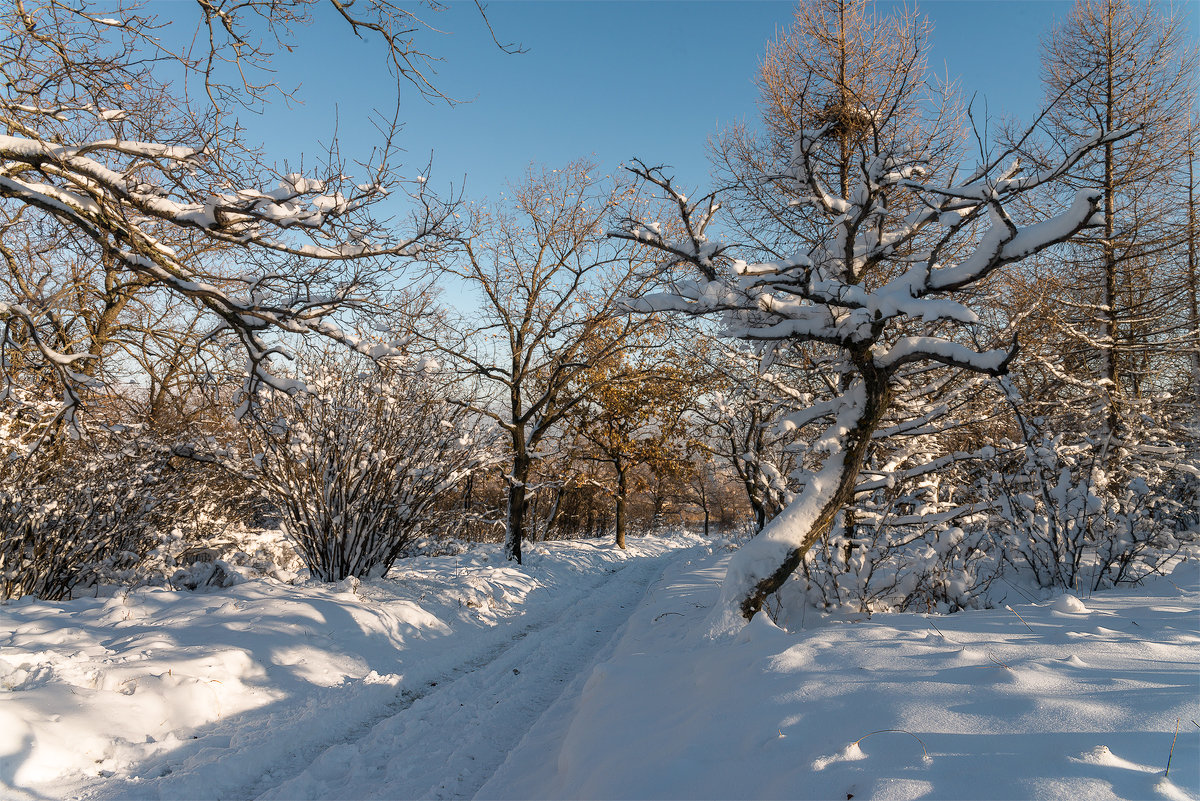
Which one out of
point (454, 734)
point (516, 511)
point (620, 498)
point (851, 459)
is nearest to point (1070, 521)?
point (851, 459)

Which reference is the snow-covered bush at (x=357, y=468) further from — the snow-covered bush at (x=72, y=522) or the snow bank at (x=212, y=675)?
the snow-covered bush at (x=72, y=522)

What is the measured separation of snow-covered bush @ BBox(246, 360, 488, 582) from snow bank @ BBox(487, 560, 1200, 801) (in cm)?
474

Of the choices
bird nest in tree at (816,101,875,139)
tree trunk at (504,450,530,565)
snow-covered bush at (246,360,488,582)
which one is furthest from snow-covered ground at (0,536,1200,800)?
tree trunk at (504,450,530,565)

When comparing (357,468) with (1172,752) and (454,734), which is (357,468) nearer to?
(454,734)

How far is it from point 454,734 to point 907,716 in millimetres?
2935

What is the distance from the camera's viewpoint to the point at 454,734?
12.6 ft

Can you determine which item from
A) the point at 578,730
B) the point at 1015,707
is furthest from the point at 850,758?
the point at 578,730

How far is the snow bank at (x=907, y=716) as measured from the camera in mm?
1815

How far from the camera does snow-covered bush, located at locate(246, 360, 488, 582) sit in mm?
7270

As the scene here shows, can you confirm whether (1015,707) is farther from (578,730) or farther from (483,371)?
(483,371)

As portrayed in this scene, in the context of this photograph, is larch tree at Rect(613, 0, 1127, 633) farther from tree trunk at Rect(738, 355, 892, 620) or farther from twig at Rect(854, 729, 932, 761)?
twig at Rect(854, 729, 932, 761)

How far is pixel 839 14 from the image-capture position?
27.5 feet

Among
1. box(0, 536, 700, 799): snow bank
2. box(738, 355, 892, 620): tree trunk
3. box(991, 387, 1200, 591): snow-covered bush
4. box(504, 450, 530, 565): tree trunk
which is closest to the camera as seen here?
box(0, 536, 700, 799): snow bank

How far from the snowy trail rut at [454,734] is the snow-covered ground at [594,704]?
2 centimetres
